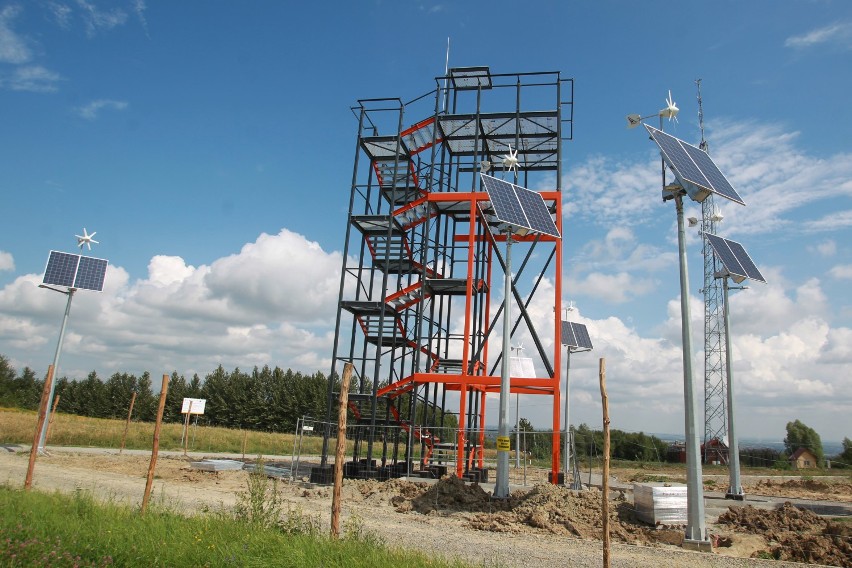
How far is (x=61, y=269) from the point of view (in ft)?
97.7

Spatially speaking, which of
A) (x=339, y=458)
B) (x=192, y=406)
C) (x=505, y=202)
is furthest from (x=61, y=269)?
(x=339, y=458)

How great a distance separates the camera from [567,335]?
29578 mm

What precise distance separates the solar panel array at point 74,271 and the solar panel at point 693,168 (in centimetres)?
2681

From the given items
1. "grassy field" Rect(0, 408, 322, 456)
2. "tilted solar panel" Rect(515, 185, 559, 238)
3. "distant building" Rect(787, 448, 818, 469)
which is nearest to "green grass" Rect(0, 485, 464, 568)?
"tilted solar panel" Rect(515, 185, 559, 238)

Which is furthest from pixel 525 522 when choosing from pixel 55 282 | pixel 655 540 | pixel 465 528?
pixel 55 282

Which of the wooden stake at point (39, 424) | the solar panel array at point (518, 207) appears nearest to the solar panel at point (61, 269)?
the wooden stake at point (39, 424)

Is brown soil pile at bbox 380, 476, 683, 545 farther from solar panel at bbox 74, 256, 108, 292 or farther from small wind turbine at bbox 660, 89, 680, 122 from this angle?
solar panel at bbox 74, 256, 108, 292

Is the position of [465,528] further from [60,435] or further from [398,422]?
[60,435]

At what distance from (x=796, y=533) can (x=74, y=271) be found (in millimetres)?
30825

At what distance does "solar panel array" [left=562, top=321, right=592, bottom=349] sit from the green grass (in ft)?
66.2

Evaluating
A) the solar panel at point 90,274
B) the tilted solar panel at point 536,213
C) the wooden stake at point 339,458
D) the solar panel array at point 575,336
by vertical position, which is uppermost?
the tilted solar panel at point 536,213

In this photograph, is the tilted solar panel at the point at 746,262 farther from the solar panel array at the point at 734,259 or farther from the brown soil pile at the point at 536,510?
the brown soil pile at the point at 536,510

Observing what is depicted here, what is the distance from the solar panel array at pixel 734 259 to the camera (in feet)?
80.9

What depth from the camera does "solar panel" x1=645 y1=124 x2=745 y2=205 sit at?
14.9 meters
